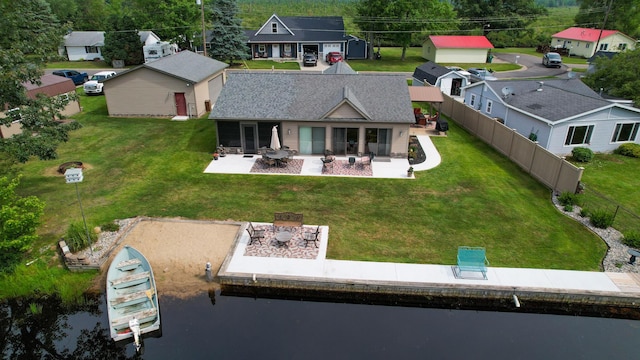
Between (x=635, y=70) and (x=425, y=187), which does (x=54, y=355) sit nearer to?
(x=425, y=187)

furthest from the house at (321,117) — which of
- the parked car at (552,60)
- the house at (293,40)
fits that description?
the parked car at (552,60)

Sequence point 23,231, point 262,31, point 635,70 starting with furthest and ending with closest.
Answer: point 262,31 → point 635,70 → point 23,231

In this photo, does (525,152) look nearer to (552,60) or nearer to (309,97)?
(309,97)

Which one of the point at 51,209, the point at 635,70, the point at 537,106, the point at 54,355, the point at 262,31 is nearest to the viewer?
the point at 54,355

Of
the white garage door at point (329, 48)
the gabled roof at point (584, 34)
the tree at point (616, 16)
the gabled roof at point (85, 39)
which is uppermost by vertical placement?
the tree at point (616, 16)

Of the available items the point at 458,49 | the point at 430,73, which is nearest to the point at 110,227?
the point at 430,73

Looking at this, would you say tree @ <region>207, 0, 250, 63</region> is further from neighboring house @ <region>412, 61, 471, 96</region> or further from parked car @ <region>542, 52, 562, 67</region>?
parked car @ <region>542, 52, 562, 67</region>

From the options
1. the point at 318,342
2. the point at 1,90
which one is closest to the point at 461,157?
the point at 318,342

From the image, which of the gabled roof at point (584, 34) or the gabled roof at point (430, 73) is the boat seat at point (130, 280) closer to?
the gabled roof at point (430, 73)
